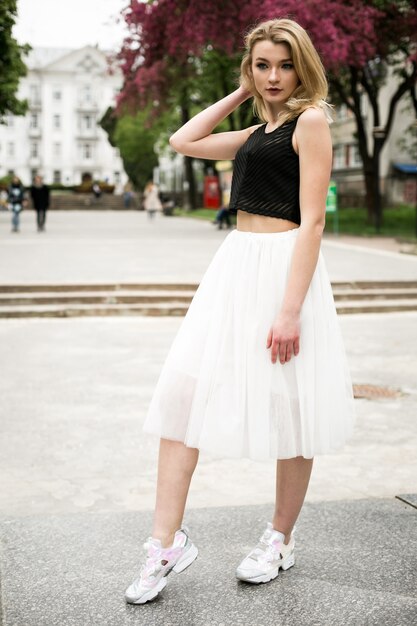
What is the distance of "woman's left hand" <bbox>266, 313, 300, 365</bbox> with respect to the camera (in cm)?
270

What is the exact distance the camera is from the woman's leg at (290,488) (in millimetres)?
2963

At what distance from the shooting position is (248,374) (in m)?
2.75

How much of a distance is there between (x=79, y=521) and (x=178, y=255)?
13.6 m

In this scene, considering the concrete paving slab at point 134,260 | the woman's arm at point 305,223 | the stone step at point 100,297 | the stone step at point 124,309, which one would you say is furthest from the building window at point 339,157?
the woman's arm at point 305,223

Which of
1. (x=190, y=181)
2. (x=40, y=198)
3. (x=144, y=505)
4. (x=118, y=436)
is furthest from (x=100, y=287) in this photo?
(x=190, y=181)

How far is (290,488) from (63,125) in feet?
355

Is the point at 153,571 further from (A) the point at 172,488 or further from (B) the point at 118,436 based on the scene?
(B) the point at 118,436

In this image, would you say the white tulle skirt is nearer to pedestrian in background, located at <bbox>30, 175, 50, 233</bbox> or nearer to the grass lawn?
the grass lawn

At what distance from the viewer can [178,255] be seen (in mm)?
17031

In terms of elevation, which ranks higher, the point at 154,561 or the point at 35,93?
the point at 35,93

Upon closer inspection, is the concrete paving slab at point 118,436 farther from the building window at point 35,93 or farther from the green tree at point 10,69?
the building window at point 35,93

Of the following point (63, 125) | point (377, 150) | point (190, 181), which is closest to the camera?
point (377, 150)

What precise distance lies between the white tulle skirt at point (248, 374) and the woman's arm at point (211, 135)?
0.38 m

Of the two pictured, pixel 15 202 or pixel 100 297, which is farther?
pixel 15 202
